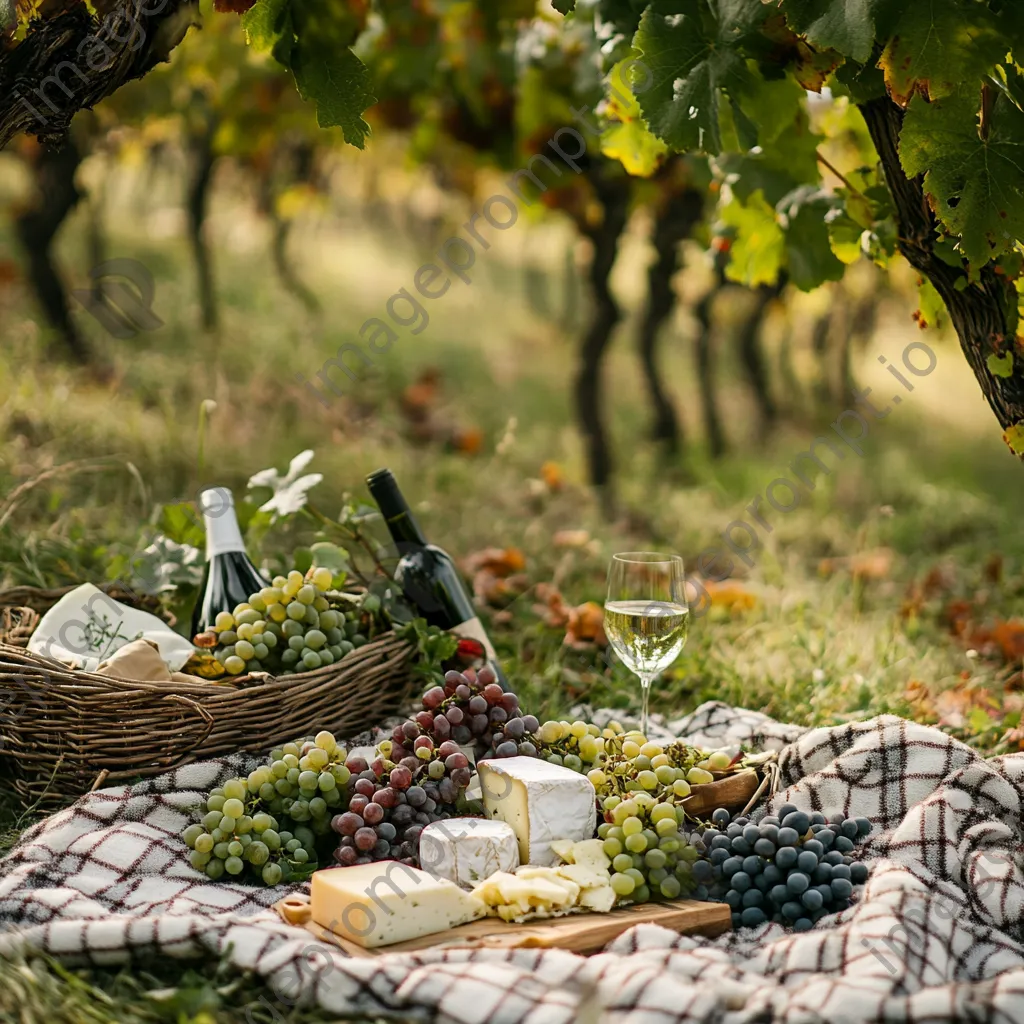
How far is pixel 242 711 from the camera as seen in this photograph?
97.9 inches

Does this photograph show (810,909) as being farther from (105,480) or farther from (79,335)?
(79,335)

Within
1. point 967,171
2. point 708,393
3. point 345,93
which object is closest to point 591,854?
point 967,171

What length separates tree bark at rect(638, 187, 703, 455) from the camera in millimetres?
7129

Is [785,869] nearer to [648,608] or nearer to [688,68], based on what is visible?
[648,608]

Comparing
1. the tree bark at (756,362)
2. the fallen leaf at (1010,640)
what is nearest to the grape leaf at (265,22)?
the fallen leaf at (1010,640)

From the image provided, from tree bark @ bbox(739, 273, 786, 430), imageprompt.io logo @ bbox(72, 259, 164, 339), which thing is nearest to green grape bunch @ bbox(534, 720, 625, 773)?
imageprompt.io logo @ bbox(72, 259, 164, 339)

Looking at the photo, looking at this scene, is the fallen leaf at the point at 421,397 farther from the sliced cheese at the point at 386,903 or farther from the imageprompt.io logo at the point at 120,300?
the sliced cheese at the point at 386,903

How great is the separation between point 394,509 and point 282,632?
0.49m

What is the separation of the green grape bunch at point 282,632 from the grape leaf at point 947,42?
174 cm

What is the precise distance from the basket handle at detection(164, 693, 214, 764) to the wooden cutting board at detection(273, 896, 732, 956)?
1.67 feet

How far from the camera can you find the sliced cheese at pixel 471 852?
6.73 ft

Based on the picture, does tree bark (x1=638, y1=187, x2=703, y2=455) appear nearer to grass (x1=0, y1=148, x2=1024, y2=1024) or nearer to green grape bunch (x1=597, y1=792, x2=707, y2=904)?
grass (x1=0, y1=148, x2=1024, y2=1024)

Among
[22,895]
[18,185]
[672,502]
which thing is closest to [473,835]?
[22,895]

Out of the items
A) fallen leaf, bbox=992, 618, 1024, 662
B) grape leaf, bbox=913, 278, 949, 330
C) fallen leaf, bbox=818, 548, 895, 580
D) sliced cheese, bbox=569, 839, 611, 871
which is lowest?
fallen leaf, bbox=818, 548, 895, 580
